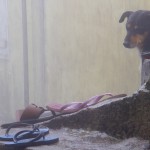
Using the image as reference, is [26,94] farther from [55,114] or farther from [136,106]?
[136,106]

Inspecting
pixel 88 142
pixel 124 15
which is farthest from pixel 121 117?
pixel 124 15

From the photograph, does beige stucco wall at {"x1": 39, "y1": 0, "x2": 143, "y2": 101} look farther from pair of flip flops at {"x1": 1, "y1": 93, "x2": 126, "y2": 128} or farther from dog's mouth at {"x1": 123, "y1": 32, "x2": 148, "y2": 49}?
pair of flip flops at {"x1": 1, "y1": 93, "x2": 126, "y2": 128}

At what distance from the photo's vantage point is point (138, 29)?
7.38 feet

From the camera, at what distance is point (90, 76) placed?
8.55ft

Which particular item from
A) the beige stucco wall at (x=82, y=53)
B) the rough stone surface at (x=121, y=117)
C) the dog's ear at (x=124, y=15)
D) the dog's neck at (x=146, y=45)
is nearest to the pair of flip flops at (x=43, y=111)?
the rough stone surface at (x=121, y=117)

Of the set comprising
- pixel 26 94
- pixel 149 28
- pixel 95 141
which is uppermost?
pixel 149 28

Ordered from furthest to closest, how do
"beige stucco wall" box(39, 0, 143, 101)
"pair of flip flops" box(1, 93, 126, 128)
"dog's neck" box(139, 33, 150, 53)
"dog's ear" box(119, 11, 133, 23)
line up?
"beige stucco wall" box(39, 0, 143, 101) → "dog's ear" box(119, 11, 133, 23) → "dog's neck" box(139, 33, 150, 53) → "pair of flip flops" box(1, 93, 126, 128)

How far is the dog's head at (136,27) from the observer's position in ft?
7.25

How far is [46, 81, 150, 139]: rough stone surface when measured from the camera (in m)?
0.83

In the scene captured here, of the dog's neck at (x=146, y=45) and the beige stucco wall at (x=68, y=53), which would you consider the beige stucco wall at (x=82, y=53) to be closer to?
the beige stucco wall at (x=68, y=53)

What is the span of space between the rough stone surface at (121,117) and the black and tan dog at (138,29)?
4.22ft

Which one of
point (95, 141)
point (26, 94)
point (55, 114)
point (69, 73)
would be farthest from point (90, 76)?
point (95, 141)

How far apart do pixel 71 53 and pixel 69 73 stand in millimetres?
131

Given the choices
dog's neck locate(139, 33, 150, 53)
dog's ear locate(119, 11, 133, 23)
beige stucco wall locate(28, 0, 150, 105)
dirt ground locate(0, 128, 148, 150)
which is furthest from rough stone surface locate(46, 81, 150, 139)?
beige stucco wall locate(28, 0, 150, 105)
